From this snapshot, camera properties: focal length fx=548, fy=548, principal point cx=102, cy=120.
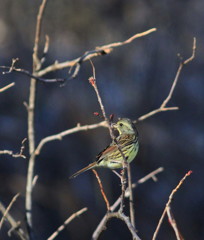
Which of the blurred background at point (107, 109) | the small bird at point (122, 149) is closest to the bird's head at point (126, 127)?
the small bird at point (122, 149)

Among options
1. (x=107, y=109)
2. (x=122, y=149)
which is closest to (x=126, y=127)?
(x=122, y=149)

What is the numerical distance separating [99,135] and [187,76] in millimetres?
2563

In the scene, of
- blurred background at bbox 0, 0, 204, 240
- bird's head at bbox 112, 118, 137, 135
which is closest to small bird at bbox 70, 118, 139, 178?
bird's head at bbox 112, 118, 137, 135

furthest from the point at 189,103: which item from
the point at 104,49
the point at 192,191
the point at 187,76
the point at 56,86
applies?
the point at 104,49

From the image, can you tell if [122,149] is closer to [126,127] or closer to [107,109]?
[126,127]

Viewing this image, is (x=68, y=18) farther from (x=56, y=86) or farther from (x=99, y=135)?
(x=99, y=135)

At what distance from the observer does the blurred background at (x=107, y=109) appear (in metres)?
8.82

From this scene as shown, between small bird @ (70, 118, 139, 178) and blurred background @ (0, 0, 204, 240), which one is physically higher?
blurred background @ (0, 0, 204, 240)

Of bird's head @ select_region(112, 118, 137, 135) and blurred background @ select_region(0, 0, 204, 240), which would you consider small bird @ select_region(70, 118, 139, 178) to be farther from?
blurred background @ select_region(0, 0, 204, 240)

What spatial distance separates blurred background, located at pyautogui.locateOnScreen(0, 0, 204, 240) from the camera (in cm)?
882

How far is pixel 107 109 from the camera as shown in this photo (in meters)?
10.0

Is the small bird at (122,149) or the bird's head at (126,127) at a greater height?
the bird's head at (126,127)

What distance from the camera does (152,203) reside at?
9.27 m

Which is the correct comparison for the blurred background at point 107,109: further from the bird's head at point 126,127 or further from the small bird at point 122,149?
the bird's head at point 126,127
